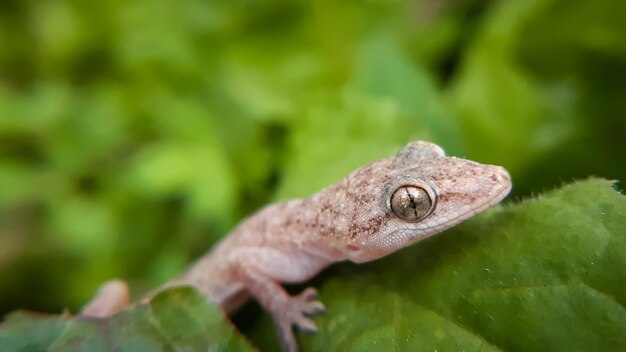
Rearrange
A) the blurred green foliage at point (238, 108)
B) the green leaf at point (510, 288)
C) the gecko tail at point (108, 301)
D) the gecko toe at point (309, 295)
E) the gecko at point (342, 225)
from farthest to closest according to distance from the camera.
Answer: the blurred green foliage at point (238, 108) → the gecko tail at point (108, 301) → the gecko toe at point (309, 295) → the gecko at point (342, 225) → the green leaf at point (510, 288)

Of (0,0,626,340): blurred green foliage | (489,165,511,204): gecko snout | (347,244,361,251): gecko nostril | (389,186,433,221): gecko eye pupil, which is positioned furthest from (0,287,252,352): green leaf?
(489,165,511,204): gecko snout

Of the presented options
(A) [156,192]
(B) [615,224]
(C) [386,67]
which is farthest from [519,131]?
(A) [156,192]

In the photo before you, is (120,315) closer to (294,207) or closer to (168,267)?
(294,207)

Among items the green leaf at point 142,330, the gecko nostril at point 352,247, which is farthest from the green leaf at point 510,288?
the green leaf at point 142,330

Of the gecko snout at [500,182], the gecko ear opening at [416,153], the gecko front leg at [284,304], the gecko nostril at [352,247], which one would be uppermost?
the gecko ear opening at [416,153]

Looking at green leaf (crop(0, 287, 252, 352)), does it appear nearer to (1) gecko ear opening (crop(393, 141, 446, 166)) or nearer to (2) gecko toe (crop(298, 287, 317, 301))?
(2) gecko toe (crop(298, 287, 317, 301))

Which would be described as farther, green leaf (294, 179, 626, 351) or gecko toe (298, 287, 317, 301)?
gecko toe (298, 287, 317, 301)

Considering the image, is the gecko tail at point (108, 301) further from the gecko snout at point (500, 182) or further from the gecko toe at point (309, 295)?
the gecko snout at point (500, 182)
